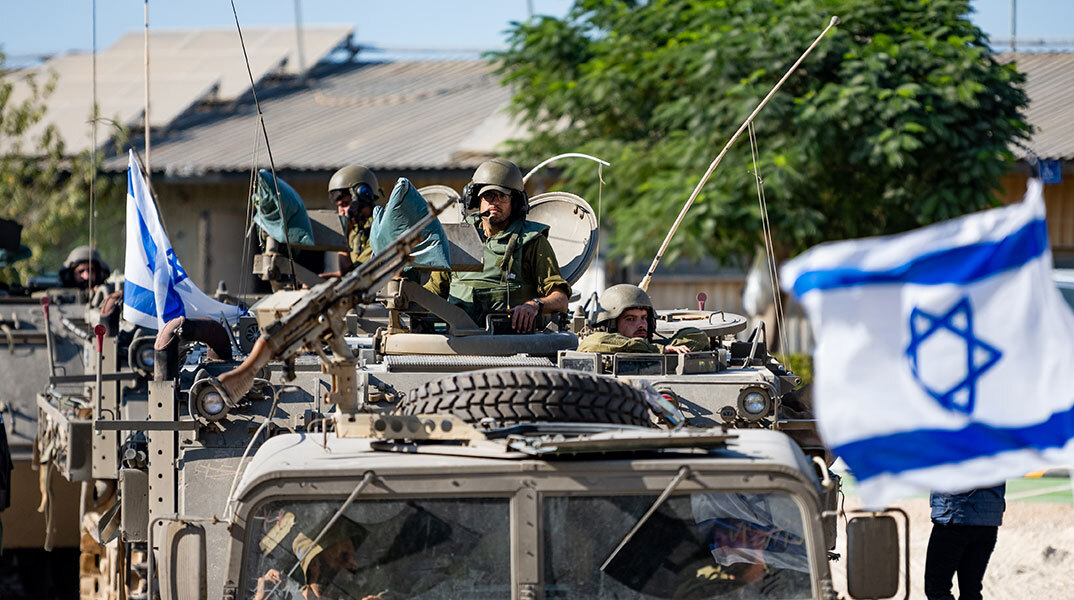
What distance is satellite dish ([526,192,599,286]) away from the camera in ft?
28.0

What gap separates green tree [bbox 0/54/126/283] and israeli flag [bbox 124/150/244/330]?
9.87 metres

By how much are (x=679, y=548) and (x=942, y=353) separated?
957 mm

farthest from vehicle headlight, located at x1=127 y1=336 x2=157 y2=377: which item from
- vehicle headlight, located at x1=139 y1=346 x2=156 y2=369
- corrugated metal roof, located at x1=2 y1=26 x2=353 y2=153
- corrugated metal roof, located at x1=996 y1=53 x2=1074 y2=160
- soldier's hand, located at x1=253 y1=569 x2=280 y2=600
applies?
corrugated metal roof, located at x1=2 y1=26 x2=353 y2=153

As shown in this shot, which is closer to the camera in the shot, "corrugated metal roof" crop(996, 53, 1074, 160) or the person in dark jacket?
the person in dark jacket

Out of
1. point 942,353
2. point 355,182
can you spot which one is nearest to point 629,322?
point 355,182

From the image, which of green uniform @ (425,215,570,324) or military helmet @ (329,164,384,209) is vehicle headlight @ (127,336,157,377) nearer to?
green uniform @ (425,215,570,324)

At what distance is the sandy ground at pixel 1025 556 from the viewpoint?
9.62m

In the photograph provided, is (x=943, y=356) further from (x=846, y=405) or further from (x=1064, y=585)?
(x=1064, y=585)

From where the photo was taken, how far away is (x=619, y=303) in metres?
6.97

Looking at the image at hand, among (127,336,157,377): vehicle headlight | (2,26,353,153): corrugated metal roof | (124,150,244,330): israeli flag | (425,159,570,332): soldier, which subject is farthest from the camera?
(2,26,353,153): corrugated metal roof

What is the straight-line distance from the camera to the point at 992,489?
23.6 feet

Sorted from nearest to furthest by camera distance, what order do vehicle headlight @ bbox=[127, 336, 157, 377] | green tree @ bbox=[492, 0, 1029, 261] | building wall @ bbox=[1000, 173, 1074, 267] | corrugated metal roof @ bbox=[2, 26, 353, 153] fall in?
vehicle headlight @ bbox=[127, 336, 157, 377]
green tree @ bbox=[492, 0, 1029, 261]
building wall @ bbox=[1000, 173, 1074, 267]
corrugated metal roof @ bbox=[2, 26, 353, 153]

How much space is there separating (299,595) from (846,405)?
5.52 feet

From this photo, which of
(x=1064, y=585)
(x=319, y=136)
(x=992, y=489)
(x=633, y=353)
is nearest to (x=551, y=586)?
(x=633, y=353)
